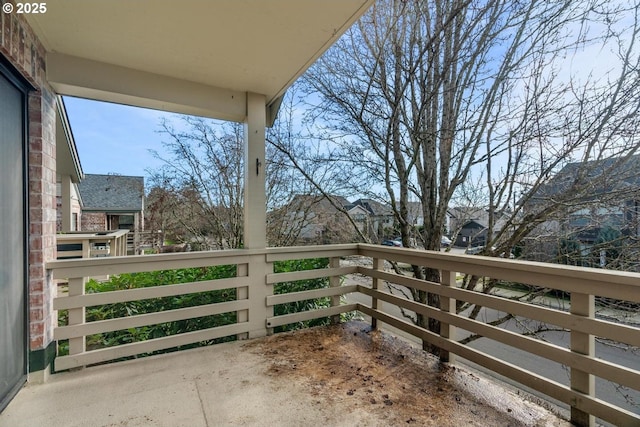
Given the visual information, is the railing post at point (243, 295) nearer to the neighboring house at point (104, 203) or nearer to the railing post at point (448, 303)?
the railing post at point (448, 303)

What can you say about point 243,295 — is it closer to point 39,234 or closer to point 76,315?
point 76,315

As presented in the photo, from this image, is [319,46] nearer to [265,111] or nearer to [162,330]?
[265,111]

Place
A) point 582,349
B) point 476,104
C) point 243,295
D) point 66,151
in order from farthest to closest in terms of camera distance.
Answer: point 66,151, point 476,104, point 243,295, point 582,349

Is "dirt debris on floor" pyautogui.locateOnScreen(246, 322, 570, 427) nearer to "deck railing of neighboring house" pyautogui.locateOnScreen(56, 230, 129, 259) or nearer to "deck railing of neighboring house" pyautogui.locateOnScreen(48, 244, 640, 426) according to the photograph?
"deck railing of neighboring house" pyautogui.locateOnScreen(48, 244, 640, 426)

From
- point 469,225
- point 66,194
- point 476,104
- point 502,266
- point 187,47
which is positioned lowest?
point 502,266

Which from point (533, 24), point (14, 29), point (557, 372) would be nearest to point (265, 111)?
point (14, 29)

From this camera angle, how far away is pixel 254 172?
115 inches

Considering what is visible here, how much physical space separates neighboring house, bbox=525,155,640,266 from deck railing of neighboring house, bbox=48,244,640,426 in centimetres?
191

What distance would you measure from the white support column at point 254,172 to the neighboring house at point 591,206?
319cm

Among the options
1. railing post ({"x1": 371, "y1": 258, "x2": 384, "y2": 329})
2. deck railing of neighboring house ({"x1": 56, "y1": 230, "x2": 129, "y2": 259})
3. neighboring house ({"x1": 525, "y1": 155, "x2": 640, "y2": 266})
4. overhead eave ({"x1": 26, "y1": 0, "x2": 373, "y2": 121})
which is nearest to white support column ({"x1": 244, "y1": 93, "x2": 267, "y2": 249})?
overhead eave ({"x1": 26, "y1": 0, "x2": 373, "y2": 121})

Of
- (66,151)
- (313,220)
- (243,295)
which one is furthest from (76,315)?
(66,151)

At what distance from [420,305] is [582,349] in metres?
1.10

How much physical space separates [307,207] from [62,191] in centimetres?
751

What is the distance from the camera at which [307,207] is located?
5227mm
